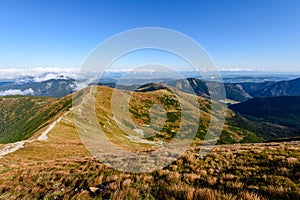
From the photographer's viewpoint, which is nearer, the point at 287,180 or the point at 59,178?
the point at 287,180

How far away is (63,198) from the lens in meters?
9.62

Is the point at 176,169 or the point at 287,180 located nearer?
the point at 287,180

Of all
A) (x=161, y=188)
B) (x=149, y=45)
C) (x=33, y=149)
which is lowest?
(x=33, y=149)

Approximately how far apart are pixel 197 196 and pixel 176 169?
567 cm

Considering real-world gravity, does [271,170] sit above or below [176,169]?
above

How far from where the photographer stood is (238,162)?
13.9 m

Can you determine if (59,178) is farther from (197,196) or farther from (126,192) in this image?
(197,196)

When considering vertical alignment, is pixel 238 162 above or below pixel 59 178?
above

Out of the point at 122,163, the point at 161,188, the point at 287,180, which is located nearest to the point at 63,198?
the point at 161,188

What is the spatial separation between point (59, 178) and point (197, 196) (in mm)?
11350

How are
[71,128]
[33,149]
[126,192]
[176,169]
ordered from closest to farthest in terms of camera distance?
1. [126,192]
2. [176,169]
3. [33,149]
4. [71,128]

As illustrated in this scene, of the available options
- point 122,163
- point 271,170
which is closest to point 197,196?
point 271,170

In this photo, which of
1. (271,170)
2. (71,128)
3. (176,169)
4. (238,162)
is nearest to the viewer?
(271,170)

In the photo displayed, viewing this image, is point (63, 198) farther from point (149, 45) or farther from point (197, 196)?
point (149, 45)
